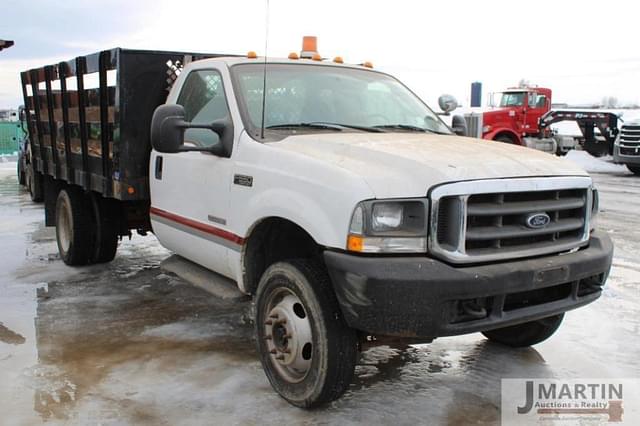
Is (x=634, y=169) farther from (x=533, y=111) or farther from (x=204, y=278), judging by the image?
(x=204, y=278)

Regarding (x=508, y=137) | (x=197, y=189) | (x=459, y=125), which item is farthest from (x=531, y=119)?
(x=197, y=189)

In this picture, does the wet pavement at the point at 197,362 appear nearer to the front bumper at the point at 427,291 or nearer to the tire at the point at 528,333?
the tire at the point at 528,333

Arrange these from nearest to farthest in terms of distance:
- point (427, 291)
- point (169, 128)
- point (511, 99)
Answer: point (427, 291) < point (169, 128) < point (511, 99)

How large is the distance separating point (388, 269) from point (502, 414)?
1288 mm

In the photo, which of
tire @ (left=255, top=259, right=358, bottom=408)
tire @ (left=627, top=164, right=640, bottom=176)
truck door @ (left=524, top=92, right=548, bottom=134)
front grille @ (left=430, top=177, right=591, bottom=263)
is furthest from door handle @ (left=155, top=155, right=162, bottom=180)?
tire @ (left=627, top=164, right=640, bottom=176)

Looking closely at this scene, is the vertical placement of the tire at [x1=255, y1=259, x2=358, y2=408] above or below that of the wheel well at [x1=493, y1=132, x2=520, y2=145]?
below

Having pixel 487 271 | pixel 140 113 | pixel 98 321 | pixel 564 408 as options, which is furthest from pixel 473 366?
pixel 140 113

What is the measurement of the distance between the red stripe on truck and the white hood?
2.28 ft

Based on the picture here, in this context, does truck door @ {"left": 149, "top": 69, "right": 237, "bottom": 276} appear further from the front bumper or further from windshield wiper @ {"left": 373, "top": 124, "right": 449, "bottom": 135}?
the front bumper

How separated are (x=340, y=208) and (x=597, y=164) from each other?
23.0 meters

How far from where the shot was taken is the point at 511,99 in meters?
21.8

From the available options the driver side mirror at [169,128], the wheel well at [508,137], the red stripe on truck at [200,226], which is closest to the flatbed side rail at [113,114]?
the red stripe on truck at [200,226]

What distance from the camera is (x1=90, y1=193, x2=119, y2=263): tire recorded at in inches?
274

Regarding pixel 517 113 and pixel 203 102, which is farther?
pixel 517 113
